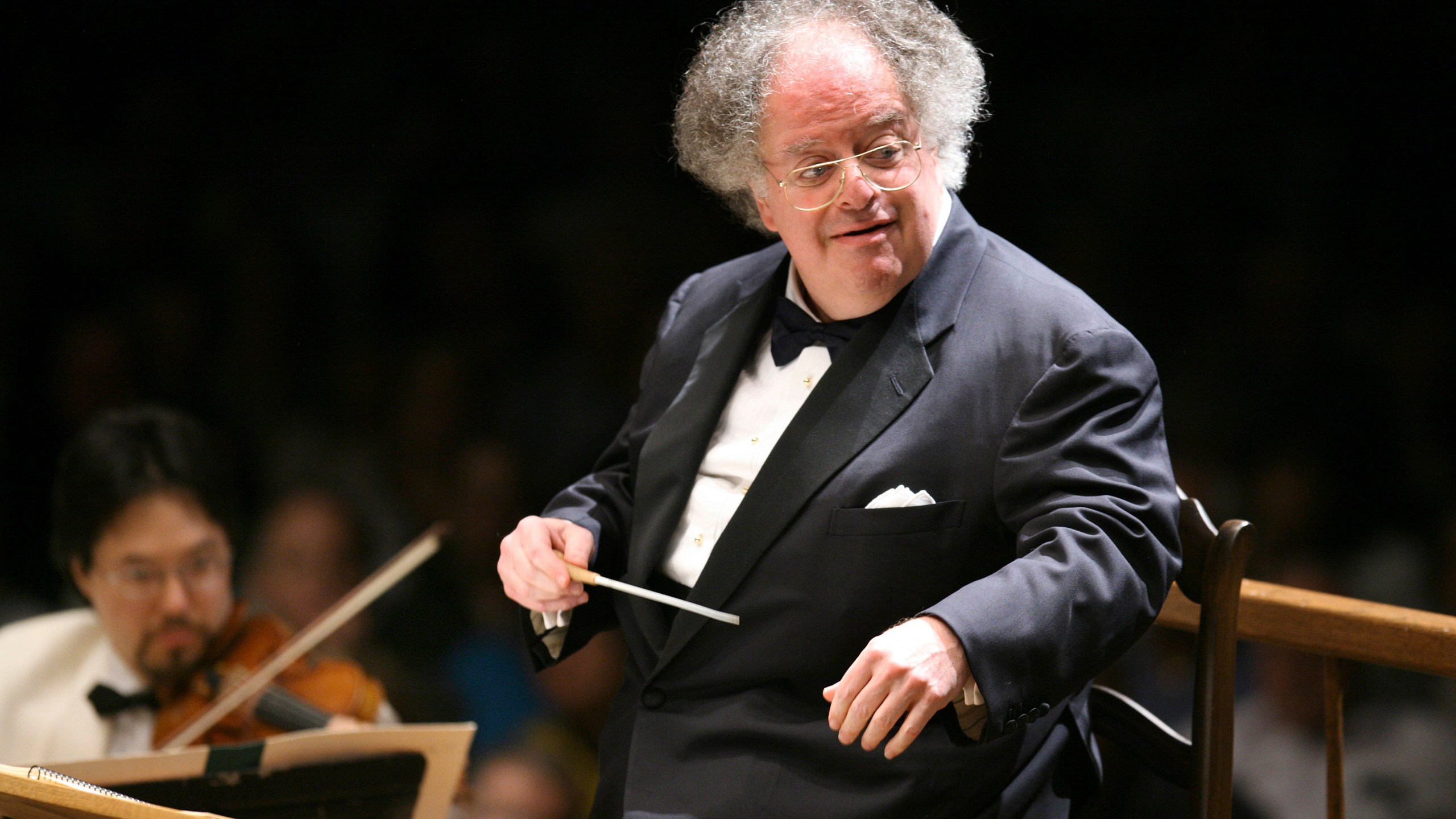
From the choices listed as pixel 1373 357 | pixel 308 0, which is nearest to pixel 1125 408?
pixel 1373 357

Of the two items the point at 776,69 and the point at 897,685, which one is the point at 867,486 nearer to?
the point at 897,685

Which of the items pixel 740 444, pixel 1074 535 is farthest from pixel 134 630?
pixel 1074 535

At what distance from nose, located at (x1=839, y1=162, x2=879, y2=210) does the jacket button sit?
59 centimetres

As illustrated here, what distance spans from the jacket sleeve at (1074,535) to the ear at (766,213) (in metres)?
0.40

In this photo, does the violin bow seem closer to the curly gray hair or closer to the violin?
the violin

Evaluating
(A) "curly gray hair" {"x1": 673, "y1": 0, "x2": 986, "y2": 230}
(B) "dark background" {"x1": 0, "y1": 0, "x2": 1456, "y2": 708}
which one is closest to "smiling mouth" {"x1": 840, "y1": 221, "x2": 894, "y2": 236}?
(A) "curly gray hair" {"x1": 673, "y1": 0, "x2": 986, "y2": 230}

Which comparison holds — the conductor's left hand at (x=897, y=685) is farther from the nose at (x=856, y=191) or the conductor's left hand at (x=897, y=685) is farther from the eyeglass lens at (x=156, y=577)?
the eyeglass lens at (x=156, y=577)

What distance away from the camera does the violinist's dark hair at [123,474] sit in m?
2.24

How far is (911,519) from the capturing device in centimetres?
131

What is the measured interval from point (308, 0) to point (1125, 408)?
7.63ft

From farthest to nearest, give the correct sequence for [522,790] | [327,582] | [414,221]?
[414,221]
[327,582]
[522,790]

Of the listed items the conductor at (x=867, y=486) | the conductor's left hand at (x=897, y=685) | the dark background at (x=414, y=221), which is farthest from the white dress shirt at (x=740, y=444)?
the dark background at (x=414, y=221)

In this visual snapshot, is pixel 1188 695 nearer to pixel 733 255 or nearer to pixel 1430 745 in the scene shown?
pixel 1430 745

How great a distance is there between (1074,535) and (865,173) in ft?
1.51
